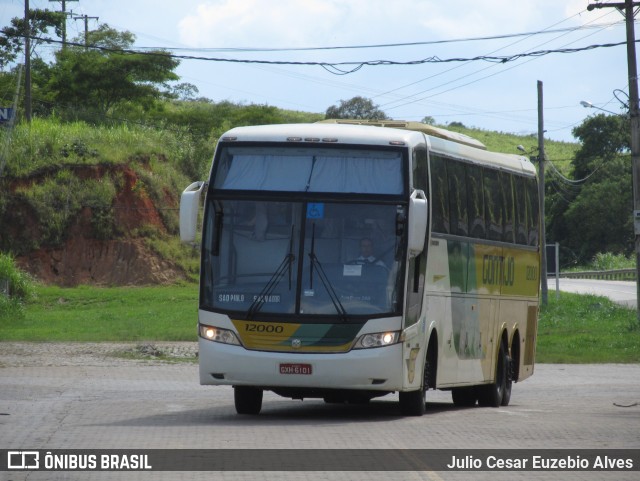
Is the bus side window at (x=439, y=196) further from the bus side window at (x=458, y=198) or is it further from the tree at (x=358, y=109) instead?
the tree at (x=358, y=109)

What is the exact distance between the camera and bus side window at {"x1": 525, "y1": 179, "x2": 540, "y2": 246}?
22906 millimetres

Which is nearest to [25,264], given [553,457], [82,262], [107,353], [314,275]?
[82,262]

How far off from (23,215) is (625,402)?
45582 mm

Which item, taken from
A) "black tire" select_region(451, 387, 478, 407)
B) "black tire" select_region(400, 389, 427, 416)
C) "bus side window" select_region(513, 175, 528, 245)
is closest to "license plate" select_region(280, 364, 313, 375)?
"black tire" select_region(400, 389, 427, 416)

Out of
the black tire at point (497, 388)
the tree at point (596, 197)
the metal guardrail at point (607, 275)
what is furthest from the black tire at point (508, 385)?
the tree at point (596, 197)

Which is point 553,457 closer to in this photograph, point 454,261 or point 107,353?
point 454,261

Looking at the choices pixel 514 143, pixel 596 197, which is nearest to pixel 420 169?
pixel 596 197

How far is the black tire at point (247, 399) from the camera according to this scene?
56.2ft

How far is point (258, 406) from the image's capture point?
57.2ft

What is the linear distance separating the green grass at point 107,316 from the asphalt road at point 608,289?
62.1ft

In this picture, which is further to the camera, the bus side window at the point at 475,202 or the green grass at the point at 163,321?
the green grass at the point at 163,321

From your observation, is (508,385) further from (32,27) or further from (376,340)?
(32,27)

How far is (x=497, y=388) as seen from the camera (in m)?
21.3

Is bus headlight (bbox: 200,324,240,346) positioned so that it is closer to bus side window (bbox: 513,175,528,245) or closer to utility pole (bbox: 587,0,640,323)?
bus side window (bbox: 513,175,528,245)
